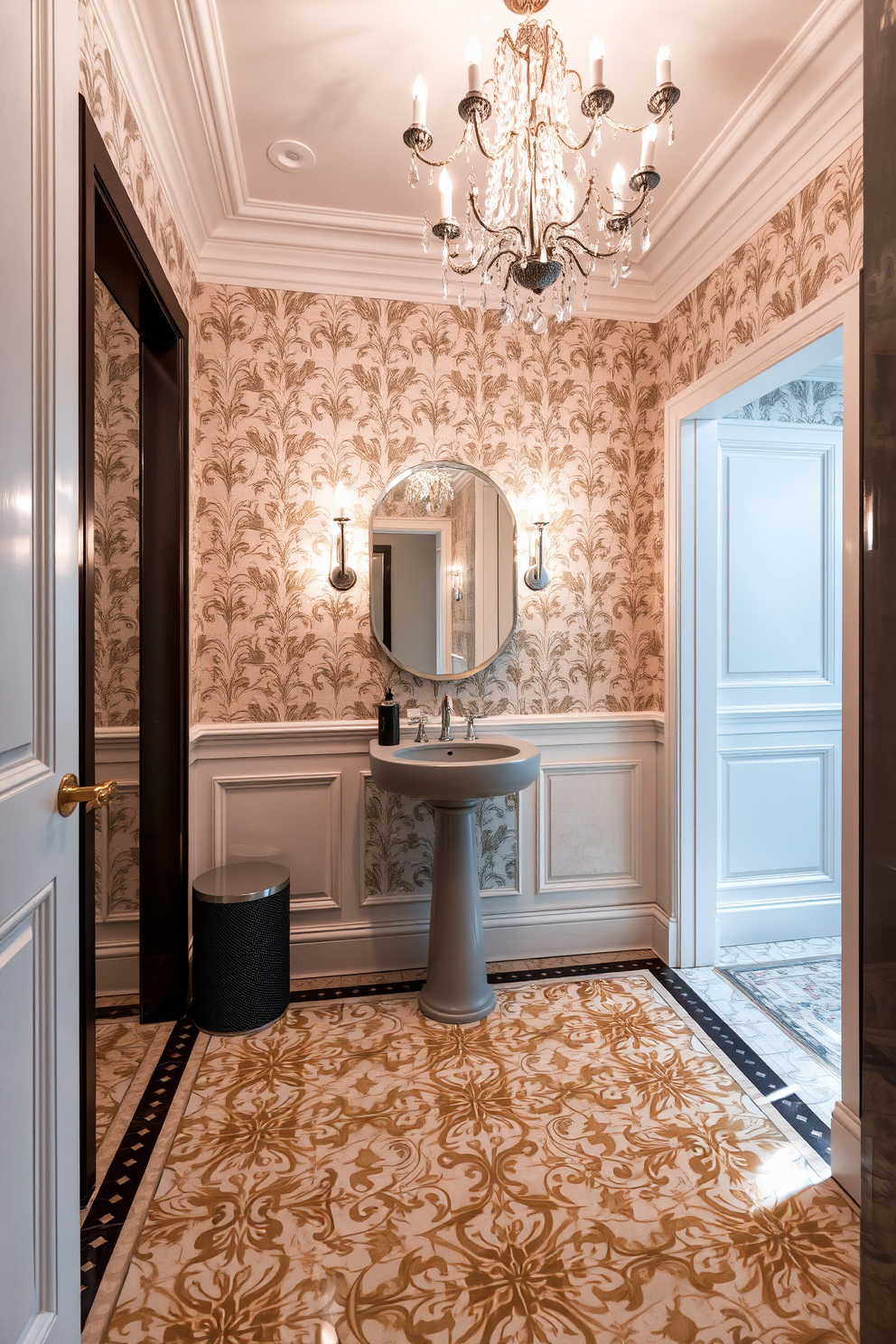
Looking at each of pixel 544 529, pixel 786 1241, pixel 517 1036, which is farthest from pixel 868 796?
pixel 544 529

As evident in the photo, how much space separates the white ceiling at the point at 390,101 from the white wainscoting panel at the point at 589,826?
1.99 m

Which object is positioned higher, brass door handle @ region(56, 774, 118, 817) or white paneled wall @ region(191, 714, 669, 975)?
brass door handle @ region(56, 774, 118, 817)

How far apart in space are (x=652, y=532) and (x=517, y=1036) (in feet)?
6.57

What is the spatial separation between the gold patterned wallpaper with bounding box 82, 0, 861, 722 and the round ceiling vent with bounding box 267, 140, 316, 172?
1.50ft

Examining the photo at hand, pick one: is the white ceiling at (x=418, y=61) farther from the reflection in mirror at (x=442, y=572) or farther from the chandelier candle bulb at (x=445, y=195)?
the reflection in mirror at (x=442, y=572)

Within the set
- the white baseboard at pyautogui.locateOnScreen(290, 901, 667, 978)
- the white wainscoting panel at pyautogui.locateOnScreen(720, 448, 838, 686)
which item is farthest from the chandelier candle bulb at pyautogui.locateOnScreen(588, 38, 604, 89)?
the white baseboard at pyautogui.locateOnScreen(290, 901, 667, 978)

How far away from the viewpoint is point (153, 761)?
2348mm

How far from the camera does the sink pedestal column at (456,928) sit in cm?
243

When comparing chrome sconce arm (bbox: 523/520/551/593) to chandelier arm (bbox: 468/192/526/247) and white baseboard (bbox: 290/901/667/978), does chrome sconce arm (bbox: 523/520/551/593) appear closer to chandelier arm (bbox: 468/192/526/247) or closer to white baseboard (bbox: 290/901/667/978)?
chandelier arm (bbox: 468/192/526/247)

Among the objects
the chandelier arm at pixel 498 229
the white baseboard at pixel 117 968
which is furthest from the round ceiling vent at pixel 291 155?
the white baseboard at pixel 117 968

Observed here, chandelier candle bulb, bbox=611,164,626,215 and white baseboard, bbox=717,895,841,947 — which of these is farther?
white baseboard, bbox=717,895,841,947

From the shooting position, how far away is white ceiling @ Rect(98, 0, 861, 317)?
5.65 feet

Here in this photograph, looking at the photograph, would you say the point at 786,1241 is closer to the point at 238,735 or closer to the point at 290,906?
the point at 290,906

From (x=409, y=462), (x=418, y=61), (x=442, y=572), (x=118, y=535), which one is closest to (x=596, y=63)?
(x=418, y=61)
